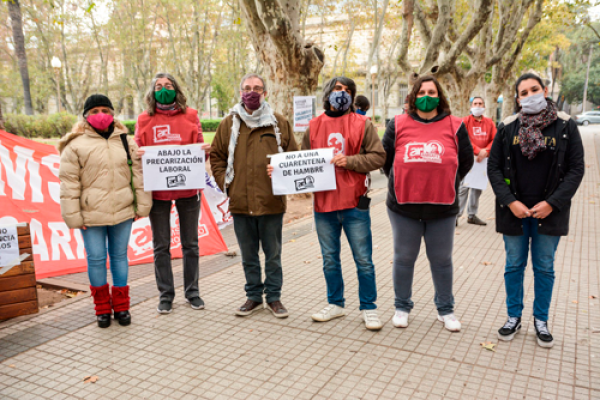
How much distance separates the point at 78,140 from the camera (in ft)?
13.7

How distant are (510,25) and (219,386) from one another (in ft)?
55.9

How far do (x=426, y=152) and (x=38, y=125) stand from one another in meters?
26.6

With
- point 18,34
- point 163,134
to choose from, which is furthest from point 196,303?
point 18,34

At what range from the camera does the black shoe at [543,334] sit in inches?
148

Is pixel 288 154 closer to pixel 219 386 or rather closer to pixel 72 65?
pixel 219 386

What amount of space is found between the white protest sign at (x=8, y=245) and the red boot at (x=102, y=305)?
2.72 ft

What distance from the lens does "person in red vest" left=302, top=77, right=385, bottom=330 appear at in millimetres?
4027

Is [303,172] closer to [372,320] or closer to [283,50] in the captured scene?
[372,320]

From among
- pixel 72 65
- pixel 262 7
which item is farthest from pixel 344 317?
pixel 72 65

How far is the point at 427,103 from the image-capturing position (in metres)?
3.80

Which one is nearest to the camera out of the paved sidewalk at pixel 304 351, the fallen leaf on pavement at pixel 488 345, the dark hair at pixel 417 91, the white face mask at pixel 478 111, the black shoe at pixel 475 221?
the paved sidewalk at pixel 304 351

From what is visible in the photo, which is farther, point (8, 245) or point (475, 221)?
point (475, 221)

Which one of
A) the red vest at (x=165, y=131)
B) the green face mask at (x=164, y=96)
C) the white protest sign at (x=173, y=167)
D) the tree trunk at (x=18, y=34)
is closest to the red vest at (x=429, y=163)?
the white protest sign at (x=173, y=167)

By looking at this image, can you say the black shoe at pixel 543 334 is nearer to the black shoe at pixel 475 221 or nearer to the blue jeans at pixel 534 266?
the blue jeans at pixel 534 266
